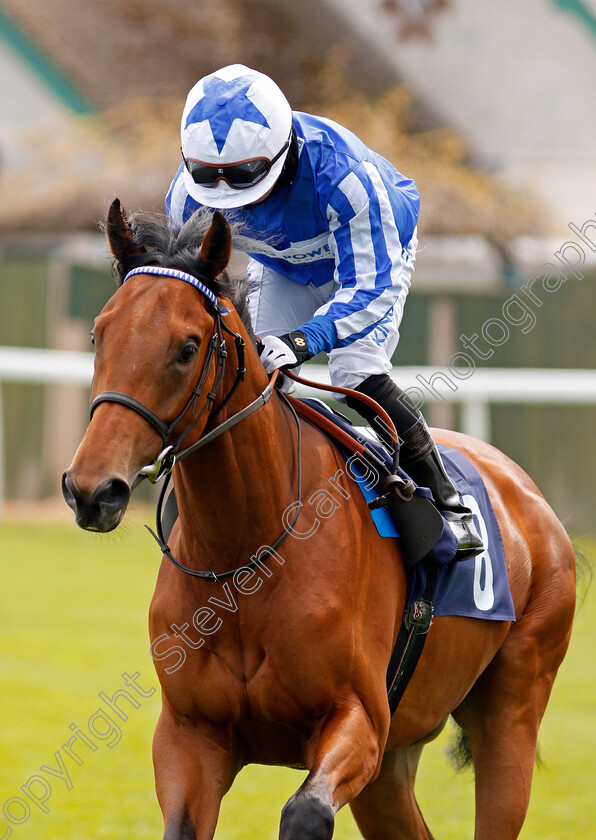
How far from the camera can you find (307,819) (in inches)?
106

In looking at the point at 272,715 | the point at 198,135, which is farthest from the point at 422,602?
the point at 198,135

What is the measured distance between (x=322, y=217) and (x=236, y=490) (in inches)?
34.9

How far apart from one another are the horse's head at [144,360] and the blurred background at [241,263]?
248cm

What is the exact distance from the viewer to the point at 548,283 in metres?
11.7

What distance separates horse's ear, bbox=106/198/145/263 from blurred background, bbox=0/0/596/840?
2.57 m

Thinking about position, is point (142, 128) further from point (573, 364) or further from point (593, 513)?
point (593, 513)

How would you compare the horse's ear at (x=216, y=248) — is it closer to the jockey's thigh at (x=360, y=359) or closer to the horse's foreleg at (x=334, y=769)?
the jockey's thigh at (x=360, y=359)

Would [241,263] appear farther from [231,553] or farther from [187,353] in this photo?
[187,353]

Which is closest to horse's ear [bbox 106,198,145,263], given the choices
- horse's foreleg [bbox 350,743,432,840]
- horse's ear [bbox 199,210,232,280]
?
horse's ear [bbox 199,210,232,280]

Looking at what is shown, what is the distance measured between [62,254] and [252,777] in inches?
330

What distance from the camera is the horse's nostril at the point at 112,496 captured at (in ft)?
7.68

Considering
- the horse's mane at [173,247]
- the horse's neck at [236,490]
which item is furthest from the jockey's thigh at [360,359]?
the horse's mane at [173,247]

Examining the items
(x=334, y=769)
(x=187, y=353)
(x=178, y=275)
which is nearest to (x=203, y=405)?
(x=187, y=353)

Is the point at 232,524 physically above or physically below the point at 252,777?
above
